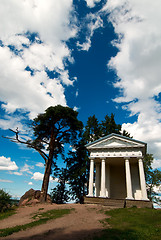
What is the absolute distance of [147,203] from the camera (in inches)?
664

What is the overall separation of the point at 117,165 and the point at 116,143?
5136mm

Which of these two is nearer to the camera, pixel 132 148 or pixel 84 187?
pixel 132 148

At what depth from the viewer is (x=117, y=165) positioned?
25688mm

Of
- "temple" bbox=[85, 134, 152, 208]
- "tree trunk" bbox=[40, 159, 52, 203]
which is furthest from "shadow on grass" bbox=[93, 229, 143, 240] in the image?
"tree trunk" bbox=[40, 159, 52, 203]

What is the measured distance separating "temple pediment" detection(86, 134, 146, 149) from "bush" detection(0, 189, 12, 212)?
12165mm

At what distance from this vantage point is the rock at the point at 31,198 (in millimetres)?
20612

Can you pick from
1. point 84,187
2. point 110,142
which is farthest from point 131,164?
point 84,187

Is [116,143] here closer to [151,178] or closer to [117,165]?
[117,165]

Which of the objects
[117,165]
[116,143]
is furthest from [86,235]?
[117,165]

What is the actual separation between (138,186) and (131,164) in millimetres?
3130

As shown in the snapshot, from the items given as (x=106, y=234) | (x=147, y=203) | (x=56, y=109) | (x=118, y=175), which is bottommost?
(x=106, y=234)

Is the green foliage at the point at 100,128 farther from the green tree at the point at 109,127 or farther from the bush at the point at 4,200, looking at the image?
the bush at the point at 4,200

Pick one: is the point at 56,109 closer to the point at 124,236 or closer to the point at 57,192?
the point at 57,192

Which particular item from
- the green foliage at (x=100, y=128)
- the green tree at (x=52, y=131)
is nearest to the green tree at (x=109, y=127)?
the green foliage at (x=100, y=128)
